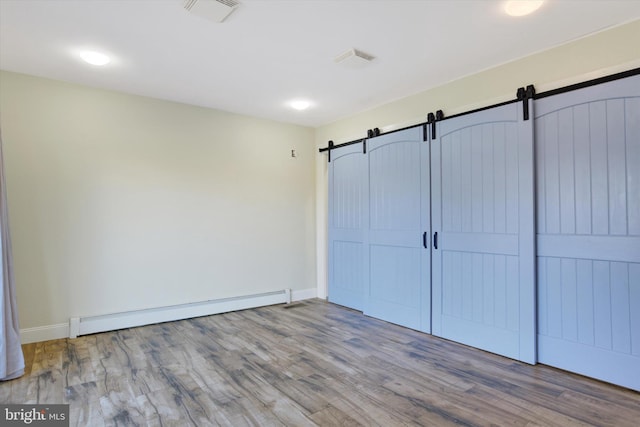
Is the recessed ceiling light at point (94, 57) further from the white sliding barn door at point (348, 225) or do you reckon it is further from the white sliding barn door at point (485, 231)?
the white sliding barn door at point (485, 231)

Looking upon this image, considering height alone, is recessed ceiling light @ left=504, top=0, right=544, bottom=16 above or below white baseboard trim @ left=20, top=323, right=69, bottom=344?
above

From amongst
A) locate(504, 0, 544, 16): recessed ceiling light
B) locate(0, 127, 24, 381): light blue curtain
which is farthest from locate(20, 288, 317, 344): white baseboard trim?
locate(504, 0, 544, 16): recessed ceiling light

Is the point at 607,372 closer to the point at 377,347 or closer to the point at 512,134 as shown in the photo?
the point at 377,347

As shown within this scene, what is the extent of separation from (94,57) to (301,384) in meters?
3.35

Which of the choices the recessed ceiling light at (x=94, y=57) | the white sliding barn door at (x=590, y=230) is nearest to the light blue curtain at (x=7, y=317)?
the recessed ceiling light at (x=94, y=57)

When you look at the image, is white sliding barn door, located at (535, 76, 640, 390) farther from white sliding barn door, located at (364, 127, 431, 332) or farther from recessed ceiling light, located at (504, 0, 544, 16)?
white sliding barn door, located at (364, 127, 431, 332)

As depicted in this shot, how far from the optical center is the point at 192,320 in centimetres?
431

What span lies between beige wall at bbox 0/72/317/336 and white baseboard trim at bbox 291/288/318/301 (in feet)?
0.51

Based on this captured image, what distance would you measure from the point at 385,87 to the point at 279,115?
1694mm

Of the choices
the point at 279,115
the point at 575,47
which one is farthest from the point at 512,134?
the point at 279,115

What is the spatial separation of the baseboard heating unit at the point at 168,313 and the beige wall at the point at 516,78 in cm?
260

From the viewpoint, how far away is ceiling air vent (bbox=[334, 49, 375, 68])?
303 centimetres

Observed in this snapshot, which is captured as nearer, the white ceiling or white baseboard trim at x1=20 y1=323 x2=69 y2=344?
the white ceiling

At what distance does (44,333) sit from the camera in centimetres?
353
